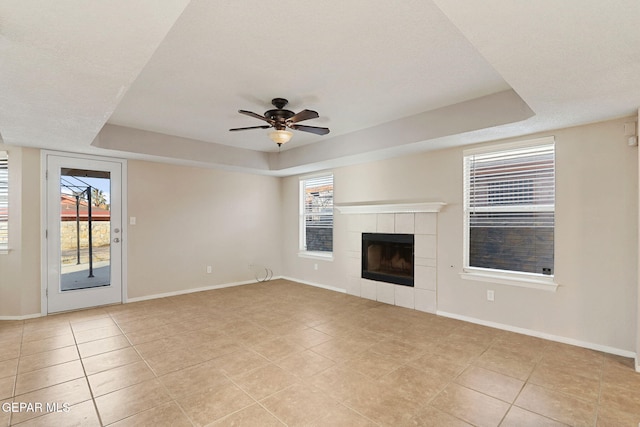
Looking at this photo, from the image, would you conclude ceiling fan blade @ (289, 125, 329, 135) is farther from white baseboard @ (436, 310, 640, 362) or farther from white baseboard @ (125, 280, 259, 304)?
white baseboard @ (125, 280, 259, 304)

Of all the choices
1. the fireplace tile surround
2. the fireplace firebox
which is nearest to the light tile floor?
the fireplace tile surround

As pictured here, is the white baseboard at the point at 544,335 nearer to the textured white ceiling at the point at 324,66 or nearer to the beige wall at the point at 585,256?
the beige wall at the point at 585,256

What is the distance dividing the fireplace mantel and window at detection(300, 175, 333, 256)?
45cm

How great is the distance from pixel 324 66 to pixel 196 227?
406 cm

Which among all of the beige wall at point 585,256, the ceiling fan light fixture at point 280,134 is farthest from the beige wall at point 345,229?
the ceiling fan light fixture at point 280,134

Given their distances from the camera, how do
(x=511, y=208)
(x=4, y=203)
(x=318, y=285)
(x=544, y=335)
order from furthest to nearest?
(x=318, y=285) < (x=4, y=203) < (x=511, y=208) < (x=544, y=335)

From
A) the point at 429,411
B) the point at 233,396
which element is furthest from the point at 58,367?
the point at 429,411

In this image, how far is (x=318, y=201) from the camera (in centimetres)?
623

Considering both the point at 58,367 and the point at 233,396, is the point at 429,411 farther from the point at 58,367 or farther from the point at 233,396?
the point at 58,367

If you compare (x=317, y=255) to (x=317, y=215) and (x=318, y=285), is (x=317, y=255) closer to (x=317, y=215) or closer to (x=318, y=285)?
(x=318, y=285)

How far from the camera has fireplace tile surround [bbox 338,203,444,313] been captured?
14.4 feet

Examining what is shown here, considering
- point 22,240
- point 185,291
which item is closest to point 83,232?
point 22,240

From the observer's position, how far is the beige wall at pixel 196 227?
5.08 metres

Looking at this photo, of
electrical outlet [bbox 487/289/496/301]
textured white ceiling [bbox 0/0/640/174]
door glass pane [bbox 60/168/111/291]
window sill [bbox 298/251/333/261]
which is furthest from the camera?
window sill [bbox 298/251/333/261]
